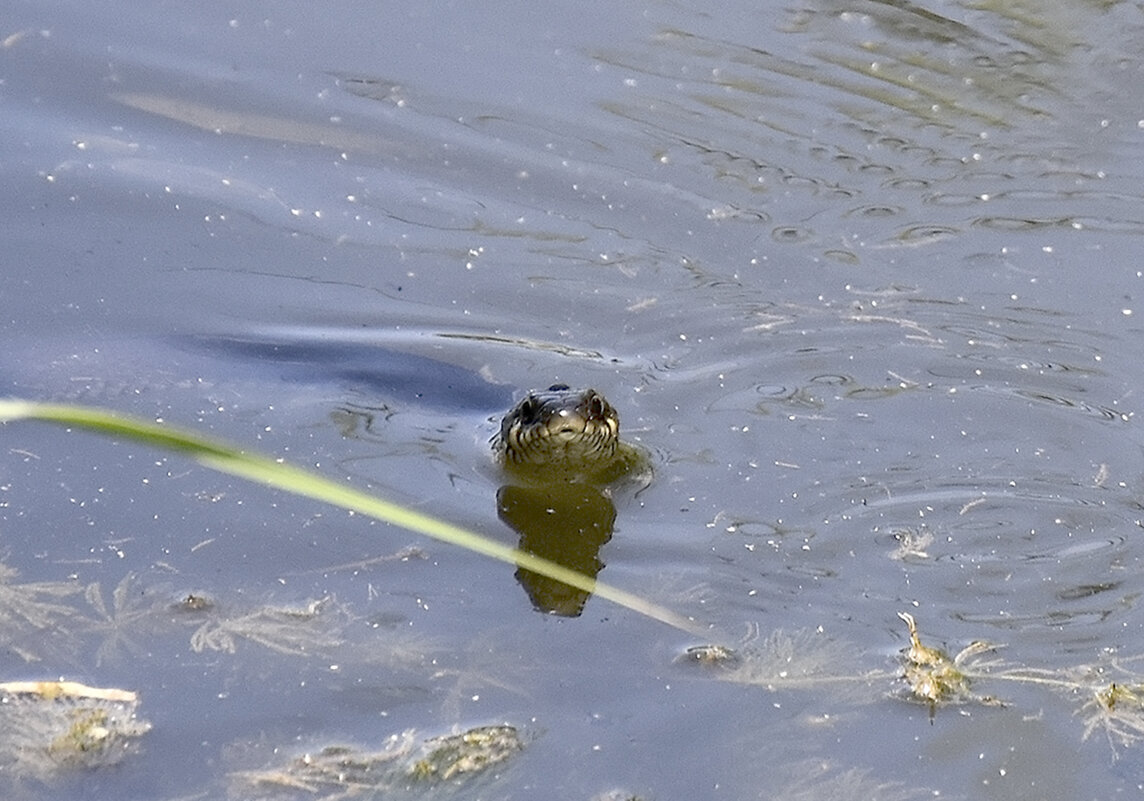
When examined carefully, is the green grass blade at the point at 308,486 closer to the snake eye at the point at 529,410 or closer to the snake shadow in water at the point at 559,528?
the snake shadow in water at the point at 559,528

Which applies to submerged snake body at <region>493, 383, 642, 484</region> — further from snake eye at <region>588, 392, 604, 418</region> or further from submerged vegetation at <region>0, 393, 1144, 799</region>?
submerged vegetation at <region>0, 393, 1144, 799</region>

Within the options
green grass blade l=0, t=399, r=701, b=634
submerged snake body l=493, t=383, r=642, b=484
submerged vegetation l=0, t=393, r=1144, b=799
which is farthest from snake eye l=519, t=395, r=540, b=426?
submerged vegetation l=0, t=393, r=1144, b=799

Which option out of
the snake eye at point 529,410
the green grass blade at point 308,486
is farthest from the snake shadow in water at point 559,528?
the snake eye at point 529,410

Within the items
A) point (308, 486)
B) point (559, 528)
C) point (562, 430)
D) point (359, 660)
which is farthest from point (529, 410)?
point (359, 660)

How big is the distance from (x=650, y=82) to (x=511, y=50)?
68 cm

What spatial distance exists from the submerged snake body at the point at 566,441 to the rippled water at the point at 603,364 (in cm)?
12

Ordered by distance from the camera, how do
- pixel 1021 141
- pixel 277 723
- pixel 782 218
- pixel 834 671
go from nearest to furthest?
pixel 277 723
pixel 834 671
pixel 782 218
pixel 1021 141

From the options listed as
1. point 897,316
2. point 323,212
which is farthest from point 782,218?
point 323,212

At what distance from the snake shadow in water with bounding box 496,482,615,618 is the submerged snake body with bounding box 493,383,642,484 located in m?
0.07

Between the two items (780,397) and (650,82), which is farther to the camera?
(650,82)

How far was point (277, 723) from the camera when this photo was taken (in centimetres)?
374

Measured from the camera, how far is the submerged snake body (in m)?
5.18

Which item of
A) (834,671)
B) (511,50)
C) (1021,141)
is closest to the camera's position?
(834,671)

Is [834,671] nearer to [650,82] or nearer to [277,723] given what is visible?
[277,723]
